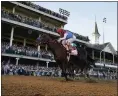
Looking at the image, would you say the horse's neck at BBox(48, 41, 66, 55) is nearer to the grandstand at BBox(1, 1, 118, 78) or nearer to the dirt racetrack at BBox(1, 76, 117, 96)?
the dirt racetrack at BBox(1, 76, 117, 96)

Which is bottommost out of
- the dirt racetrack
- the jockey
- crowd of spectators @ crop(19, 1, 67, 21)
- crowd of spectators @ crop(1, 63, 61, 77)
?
the dirt racetrack

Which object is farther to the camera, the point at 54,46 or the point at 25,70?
the point at 25,70

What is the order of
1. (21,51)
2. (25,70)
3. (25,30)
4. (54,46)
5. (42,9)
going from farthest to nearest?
(42,9), (25,30), (21,51), (25,70), (54,46)

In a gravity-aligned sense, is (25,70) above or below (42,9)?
below

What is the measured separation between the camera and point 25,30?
1212 inches

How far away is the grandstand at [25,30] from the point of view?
26531 millimetres

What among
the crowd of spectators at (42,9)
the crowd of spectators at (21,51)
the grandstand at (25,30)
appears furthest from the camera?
the crowd of spectators at (42,9)

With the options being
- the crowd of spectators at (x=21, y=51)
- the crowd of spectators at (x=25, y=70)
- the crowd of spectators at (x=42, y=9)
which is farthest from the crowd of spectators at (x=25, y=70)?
the crowd of spectators at (x=42, y=9)

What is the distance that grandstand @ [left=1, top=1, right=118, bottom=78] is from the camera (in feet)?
87.0

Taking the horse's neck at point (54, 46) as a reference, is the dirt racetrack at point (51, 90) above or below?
below

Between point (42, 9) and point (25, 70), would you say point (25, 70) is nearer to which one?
point (25, 70)

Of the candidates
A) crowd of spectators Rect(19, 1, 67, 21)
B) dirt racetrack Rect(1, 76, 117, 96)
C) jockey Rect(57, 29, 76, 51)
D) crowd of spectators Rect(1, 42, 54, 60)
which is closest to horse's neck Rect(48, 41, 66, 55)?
jockey Rect(57, 29, 76, 51)

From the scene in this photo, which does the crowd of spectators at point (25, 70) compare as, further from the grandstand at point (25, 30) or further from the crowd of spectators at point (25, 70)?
the grandstand at point (25, 30)

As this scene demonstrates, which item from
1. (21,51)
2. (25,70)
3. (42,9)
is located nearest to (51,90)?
(25,70)
